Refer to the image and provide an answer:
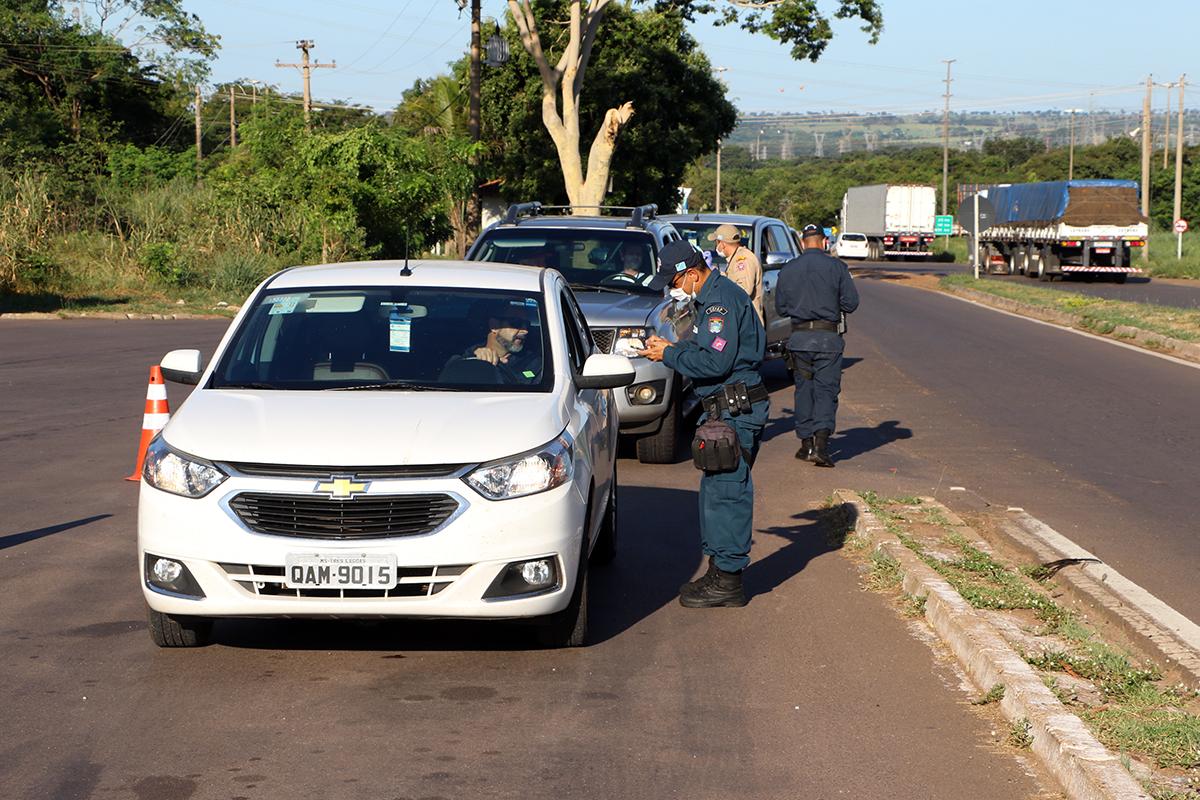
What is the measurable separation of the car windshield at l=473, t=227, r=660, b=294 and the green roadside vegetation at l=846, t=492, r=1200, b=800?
501 cm

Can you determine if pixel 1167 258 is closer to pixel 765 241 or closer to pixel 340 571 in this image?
pixel 765 241

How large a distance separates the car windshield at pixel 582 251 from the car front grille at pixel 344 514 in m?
7.35

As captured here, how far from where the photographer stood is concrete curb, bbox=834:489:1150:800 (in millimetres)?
4723

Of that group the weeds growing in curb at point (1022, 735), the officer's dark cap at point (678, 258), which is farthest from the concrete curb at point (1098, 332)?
the weeds growing in curb at point (1022, 735)

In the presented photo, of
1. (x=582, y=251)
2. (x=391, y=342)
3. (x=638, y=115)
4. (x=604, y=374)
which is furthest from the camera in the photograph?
(x=638, y=115)

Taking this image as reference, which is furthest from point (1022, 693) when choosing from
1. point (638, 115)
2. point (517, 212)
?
point (638, 115)

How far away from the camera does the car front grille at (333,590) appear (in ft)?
19.6

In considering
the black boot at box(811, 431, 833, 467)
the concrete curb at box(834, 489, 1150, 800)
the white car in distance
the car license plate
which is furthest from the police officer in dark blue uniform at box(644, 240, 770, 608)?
the white car in distance

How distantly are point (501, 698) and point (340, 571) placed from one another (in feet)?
2.53

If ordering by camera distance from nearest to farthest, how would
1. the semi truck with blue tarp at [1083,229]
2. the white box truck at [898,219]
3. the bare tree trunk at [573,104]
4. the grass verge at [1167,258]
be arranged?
the bare tree trunk at [573,104] < the semi truck with blue tarp at [1083,229] < the grass verge at [1167,258] < the white box truck at [898,219]

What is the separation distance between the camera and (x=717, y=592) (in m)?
7.39

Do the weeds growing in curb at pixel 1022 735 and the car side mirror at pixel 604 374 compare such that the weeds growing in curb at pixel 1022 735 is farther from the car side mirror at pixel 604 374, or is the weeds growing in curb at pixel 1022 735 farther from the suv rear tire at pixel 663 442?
the suv rear tire at pixel 663 442

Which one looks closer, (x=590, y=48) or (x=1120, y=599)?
(x=1120, y=599)

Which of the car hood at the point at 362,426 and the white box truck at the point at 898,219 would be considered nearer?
the car hood at the point at 362,426
